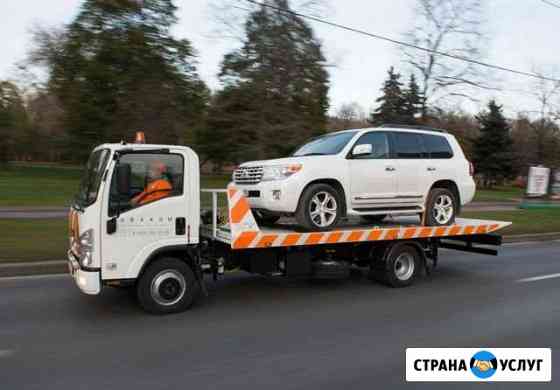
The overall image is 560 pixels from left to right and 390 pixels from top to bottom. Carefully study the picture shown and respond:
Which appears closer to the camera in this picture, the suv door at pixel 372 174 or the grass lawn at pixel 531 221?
the suv door at pixel 372 174

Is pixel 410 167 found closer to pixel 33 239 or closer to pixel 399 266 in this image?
pixel 399 266

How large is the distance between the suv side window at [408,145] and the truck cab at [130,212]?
3.51 m

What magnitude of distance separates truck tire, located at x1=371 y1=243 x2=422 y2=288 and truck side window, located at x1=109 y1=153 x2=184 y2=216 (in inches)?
139

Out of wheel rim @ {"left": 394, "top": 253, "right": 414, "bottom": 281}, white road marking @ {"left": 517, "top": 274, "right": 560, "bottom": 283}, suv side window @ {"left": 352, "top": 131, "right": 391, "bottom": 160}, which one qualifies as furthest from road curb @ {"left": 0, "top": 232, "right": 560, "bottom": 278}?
white road marking @ {"left": 517, "top": 274, "right": 560, "bottom": 283}

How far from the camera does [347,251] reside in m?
7.92

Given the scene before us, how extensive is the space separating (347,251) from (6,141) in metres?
46.4

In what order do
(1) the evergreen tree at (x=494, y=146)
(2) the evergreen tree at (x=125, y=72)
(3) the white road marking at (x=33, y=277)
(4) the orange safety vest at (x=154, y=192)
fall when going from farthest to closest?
1. (1) the evergreen tree at (x=494, y=146)
2. (2) the evergreen tree at (x=125, y=72)
3. (3) the white road marking at (x=33, y=277)
4. (4) the orange safety vest at (x=154, y=192)

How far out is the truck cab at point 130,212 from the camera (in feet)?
19.0

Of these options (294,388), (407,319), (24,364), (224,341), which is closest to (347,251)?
(407,319)

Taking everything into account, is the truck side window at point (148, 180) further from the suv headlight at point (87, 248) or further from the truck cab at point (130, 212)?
the suv headlight at point (87, 248)

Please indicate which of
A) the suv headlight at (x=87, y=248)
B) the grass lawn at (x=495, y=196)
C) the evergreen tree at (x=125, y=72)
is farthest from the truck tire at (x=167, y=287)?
the grass lawn at (x=495, y=196)

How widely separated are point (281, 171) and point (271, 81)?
38.4 feet

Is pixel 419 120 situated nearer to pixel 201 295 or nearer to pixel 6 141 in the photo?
pixel 201 295

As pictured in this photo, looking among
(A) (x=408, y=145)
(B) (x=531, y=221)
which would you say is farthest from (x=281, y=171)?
(B) (x=531, y=221)
